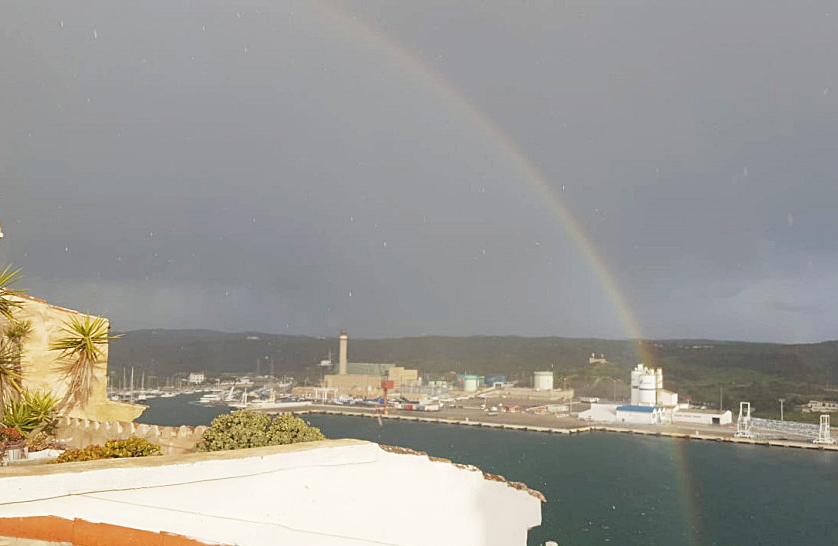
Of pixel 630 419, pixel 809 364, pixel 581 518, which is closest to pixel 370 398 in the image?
pixel 630 419

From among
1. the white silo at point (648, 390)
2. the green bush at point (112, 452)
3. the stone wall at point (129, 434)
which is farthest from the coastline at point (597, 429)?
the green bush at point (112, 452)

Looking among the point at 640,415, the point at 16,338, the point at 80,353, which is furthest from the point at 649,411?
the point at 16,338

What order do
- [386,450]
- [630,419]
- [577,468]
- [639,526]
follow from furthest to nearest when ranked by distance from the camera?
[630,419] < [577,468] < [639,526] < [386,450]

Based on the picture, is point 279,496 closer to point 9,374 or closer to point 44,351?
point 9,374

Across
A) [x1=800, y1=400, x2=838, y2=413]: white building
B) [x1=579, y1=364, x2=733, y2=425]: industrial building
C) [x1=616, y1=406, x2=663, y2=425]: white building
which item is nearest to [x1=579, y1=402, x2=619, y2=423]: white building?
[x1=579, y1=364, x2=733, y2=425]: industrial building

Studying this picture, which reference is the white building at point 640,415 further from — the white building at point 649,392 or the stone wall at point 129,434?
the stone wall at point 129,434

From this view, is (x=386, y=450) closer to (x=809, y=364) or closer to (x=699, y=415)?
(x=699, y=415)
